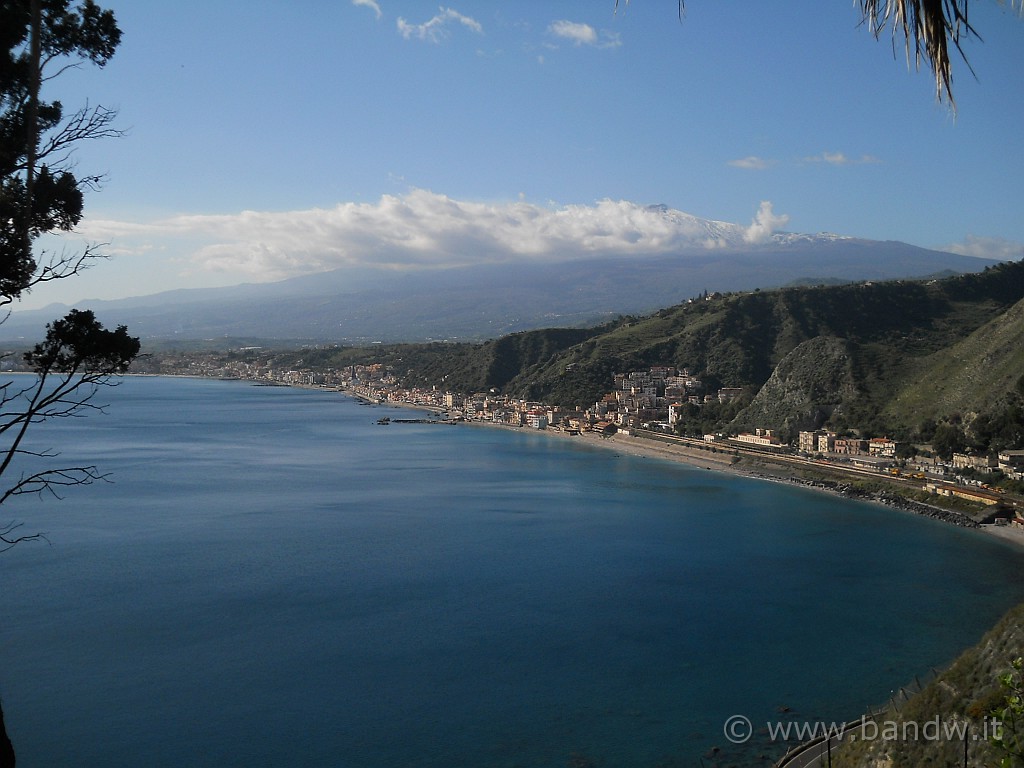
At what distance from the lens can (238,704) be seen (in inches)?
272

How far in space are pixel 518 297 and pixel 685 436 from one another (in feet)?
326

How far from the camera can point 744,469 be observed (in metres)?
20.9

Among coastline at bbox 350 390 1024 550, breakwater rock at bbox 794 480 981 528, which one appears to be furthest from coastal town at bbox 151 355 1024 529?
breakwater rock at bbox 794 480 981 528

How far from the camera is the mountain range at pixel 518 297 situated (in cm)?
10494

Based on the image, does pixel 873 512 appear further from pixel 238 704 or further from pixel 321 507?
pixel 238 704

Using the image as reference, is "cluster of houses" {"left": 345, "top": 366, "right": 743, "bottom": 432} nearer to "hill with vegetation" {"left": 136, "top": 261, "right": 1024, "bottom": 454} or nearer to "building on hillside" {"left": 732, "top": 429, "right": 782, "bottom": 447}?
"hill with vegetation" {"left": 136, "top": 261, "right": 1024, "bottom": 454}

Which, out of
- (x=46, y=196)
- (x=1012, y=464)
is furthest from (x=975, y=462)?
(x=46, y=196)

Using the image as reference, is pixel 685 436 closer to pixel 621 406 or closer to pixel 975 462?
pixel 621 406

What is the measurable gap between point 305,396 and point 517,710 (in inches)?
1695

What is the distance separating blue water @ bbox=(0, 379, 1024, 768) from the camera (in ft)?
21.1

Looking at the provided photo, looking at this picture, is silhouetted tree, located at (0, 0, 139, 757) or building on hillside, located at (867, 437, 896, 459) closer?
silhouetted tree, located at (0, 0, 139, 757)

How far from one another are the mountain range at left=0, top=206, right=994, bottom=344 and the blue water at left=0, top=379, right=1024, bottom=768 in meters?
71.9

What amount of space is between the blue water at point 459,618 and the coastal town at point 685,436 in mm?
1788

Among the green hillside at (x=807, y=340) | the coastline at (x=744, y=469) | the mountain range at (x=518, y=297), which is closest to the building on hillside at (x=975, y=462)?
the coastline at (x=744, y=469)
